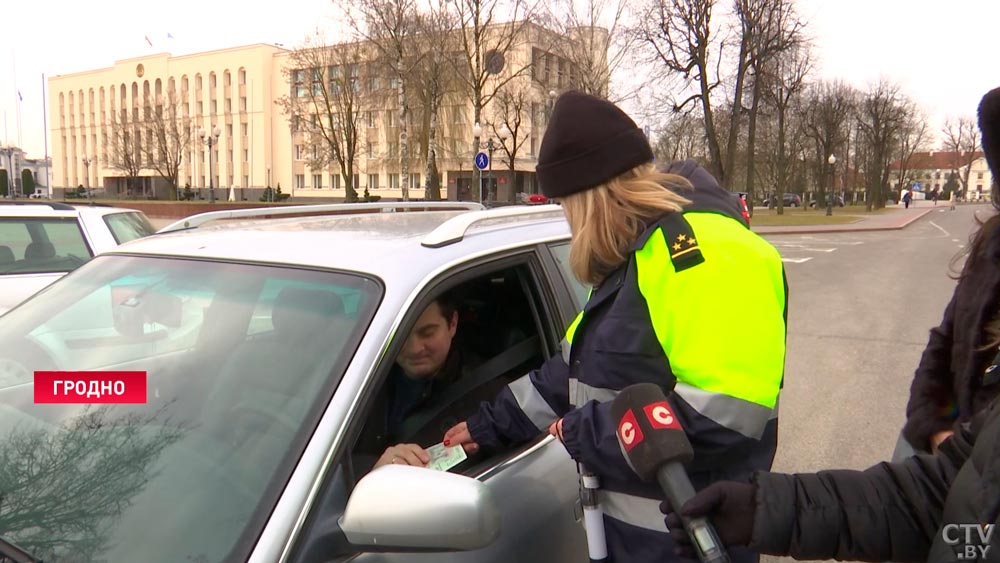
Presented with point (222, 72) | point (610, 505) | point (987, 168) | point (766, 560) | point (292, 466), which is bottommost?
point (766, 560)

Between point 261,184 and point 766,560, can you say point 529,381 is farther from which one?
point 261,184

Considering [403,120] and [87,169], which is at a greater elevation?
[87,169]

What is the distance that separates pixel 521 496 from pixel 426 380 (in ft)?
2.15

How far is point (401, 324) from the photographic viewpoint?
1.72 meters

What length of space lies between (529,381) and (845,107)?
6213 cm

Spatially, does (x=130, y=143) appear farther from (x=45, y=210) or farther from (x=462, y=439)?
(x=462, y=439)

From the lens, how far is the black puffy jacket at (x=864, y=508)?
4.39 ft

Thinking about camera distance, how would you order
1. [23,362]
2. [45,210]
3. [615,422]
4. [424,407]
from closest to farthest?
[615,422] < [23,362] < [424,407] < [45,210]

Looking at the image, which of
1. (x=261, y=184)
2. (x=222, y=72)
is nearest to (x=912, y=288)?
(x=261, y=184)

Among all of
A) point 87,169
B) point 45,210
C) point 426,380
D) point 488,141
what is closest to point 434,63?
point 488,141

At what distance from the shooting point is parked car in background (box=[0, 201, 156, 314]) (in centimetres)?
572

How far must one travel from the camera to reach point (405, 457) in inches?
74.7

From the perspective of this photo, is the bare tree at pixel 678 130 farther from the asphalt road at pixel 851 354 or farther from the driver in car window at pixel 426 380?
the driver in car window at pixel 426 380

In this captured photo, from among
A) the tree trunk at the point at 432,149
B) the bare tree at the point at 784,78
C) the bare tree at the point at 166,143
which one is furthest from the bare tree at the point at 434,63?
the bare tree at the point at 166,143
